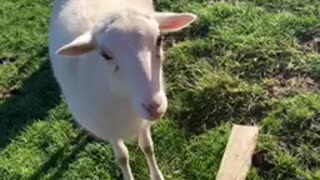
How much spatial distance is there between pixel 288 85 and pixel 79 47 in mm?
1927

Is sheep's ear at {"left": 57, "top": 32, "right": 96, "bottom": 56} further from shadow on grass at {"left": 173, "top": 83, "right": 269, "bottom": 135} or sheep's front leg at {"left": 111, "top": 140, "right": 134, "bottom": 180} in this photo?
shadow on grass at {"left": 173, "top": 83, "right": 269, "bottom": 135}

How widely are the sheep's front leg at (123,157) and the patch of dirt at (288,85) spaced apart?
115 centimetres

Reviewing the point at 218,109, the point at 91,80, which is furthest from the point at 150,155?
the point at 91,80

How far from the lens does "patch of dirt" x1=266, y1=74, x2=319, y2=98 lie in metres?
4.61

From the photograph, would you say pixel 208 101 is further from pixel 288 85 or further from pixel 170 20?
pixel 170 20

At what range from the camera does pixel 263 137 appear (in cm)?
430

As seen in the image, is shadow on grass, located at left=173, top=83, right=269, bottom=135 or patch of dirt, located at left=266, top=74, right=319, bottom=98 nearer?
shadow on grass, located at left=173, top=83, right=269, bottom=135

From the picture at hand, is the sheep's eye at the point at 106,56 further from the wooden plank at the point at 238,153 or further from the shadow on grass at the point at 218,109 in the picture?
the shadow on grass at the point at 218,109

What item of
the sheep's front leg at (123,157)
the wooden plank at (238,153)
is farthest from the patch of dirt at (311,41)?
the sheep's front leg at (123,157)

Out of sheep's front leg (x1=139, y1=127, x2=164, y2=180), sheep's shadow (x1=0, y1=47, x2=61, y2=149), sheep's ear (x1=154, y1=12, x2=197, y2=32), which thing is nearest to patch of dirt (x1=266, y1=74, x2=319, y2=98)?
sheep's front leg (x1=139, y1=127, x2=164, y2=180)

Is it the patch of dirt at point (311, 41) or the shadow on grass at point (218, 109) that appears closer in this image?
the shadow on grass at point (218, 109)

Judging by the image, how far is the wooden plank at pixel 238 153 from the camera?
409 cm

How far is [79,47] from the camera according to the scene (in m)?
3.23

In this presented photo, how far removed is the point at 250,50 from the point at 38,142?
5.42ft
